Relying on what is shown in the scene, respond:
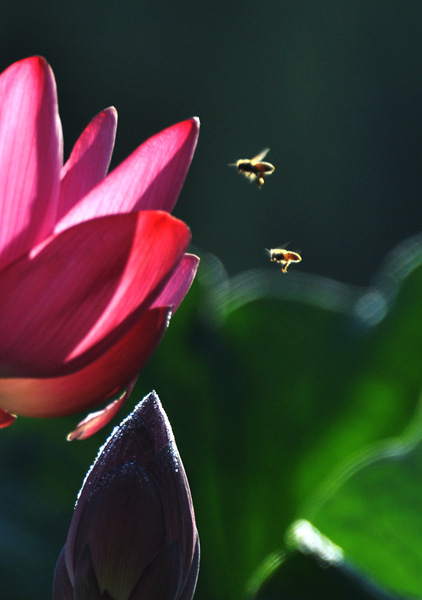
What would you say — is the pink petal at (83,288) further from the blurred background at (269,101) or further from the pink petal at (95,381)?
the blurred background at (269,101)

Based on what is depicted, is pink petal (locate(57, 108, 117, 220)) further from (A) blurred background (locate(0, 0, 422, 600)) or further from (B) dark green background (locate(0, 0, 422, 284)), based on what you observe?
(B) dark green background (locate(0, 0, 422, 284))

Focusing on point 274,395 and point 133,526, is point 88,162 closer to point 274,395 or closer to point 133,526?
point 133,526

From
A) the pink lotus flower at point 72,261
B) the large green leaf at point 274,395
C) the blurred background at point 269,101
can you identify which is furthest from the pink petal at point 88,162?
the blurred background at point 269,101

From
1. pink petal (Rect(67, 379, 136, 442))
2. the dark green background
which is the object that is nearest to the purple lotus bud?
pink petal (Rect(67, 379, 136, 442))

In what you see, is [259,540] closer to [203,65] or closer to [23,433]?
[23,433]

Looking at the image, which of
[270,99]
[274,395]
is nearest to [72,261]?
[274,395]
